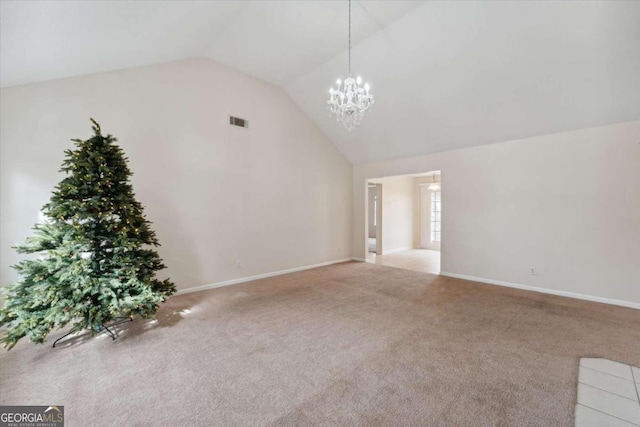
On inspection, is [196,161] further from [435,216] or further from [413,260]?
[435,216]

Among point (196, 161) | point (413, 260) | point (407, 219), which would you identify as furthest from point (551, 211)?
point (196, 161)

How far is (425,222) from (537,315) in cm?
571

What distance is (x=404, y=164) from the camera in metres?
5.98

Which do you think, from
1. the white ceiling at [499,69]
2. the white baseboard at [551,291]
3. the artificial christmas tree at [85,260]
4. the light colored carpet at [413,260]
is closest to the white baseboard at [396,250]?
the light colored carpet at [413,260]

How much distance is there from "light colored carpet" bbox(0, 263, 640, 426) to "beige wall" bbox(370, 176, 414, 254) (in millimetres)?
4181

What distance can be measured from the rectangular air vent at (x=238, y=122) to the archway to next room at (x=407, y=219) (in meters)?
3.58

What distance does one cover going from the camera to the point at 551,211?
4102mm

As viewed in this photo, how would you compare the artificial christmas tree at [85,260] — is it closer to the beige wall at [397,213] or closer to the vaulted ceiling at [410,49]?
the vaulted ceiling at [410,49]

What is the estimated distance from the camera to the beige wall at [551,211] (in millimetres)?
3549

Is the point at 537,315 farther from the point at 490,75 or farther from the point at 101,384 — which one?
the point at 101,384

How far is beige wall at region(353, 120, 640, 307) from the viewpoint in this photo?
3.55 metres

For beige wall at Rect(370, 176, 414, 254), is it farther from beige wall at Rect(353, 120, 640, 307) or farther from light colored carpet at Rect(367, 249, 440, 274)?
beige wall at Rect(353, 120, 640, 307)

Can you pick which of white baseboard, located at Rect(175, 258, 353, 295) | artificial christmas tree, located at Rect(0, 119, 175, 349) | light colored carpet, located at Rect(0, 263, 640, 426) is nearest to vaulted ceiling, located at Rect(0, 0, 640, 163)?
artificial christmas tree, located at Rect(0, 119, 175, 349)

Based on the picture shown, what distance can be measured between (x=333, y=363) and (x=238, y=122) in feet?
14.4
